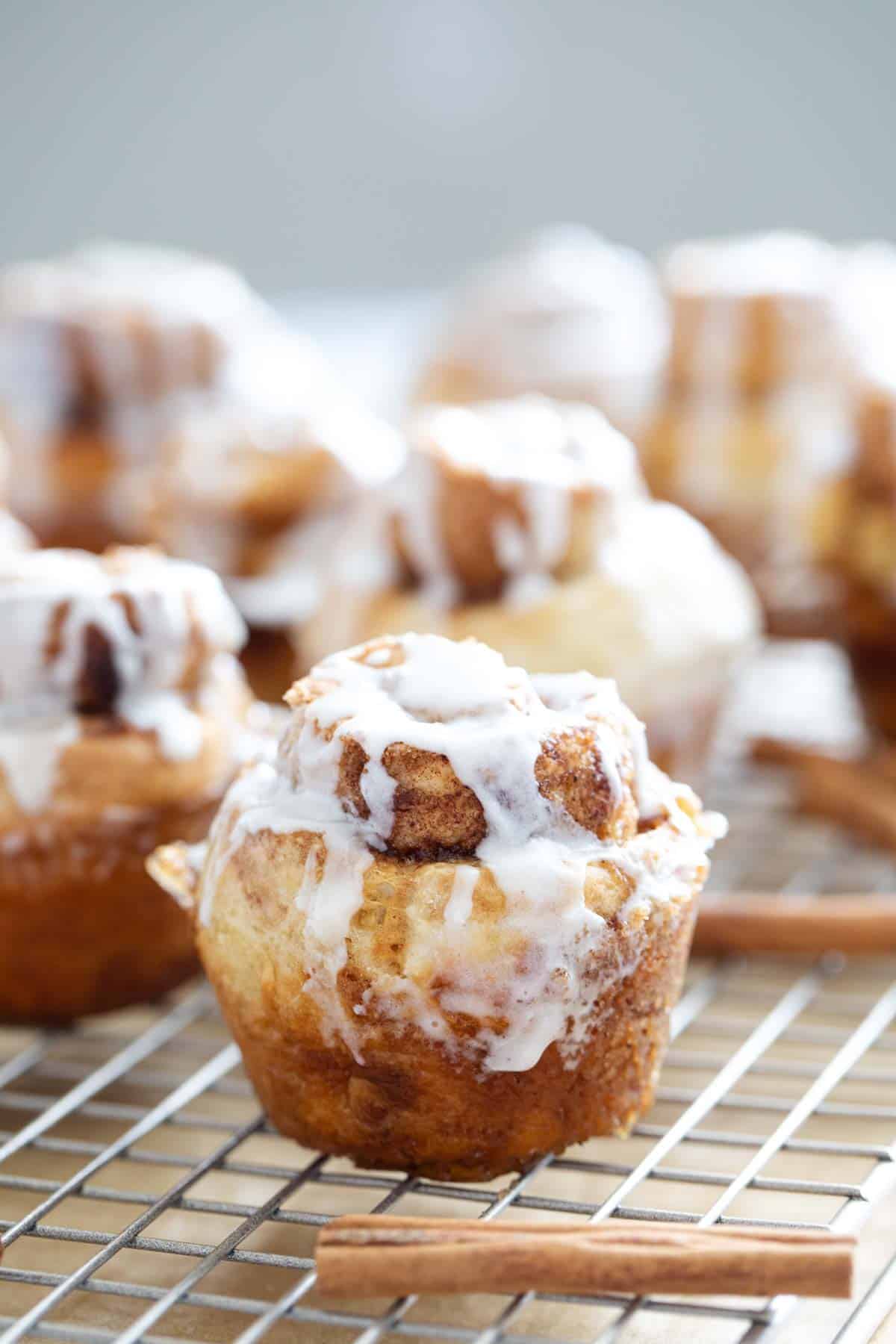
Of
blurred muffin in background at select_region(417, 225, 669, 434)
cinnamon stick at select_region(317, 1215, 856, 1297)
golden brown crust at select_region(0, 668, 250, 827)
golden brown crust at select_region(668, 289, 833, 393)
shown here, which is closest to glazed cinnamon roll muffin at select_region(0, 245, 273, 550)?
blurred muffin in background at select_region(417, 225, 669, 434)

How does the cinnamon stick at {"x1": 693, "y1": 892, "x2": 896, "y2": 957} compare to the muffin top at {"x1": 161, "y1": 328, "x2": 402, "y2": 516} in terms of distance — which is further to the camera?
the muffin top at {"x1": 161, "y1": 328, "x2": 402, "y2": 516}

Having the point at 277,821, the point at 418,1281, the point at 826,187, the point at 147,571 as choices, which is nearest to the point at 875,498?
the point at 147,571

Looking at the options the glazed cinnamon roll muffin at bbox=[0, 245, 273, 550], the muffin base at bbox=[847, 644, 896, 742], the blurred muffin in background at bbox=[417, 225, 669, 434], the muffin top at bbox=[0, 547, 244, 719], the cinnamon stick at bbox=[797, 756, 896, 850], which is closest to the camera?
the muffin top at bbox=[0, 547, 244, 719]

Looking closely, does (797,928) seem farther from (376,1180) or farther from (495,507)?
(376,1180)

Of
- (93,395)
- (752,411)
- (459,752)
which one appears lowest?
(459,752)

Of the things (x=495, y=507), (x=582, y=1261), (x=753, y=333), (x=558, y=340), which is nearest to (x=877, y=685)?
(x=753, y=333)

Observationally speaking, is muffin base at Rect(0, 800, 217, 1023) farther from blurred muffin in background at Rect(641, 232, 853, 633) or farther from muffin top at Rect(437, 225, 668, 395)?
muffin top at Rect(437, 225, 668, 395)
